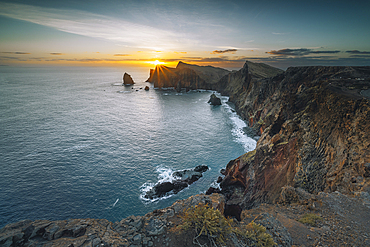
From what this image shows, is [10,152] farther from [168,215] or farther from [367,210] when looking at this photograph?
[367,210]

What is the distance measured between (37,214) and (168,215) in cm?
2621

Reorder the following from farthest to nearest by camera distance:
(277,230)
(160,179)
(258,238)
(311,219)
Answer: (160,179) → (311,219) → (277,230) → (258,238)

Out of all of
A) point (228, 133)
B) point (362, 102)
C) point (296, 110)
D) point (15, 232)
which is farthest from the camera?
point (228, 133)

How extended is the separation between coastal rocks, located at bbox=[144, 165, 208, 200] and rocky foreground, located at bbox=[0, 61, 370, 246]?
Answer: 790cm

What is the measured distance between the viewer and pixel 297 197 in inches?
524

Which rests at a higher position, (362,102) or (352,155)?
(362,102)

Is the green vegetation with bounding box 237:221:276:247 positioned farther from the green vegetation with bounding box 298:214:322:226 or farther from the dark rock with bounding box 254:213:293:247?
the green vegetation with bounding box 298:214:322:226

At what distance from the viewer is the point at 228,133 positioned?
53.9 metres

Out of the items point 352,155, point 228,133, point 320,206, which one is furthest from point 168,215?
point 228,133

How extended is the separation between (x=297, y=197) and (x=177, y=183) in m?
21.3

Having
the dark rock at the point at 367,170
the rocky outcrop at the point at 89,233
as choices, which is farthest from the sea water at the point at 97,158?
the dark rock at the point at 367,170

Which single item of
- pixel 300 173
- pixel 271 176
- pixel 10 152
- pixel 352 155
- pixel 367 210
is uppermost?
pixel 352 155

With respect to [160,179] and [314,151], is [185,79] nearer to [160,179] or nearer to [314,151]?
[160,179]

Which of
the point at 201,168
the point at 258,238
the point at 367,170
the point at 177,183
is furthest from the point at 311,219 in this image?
the point at 201,168
